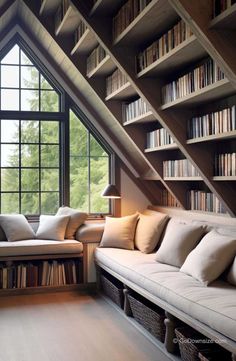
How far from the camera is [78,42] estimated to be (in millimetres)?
5203

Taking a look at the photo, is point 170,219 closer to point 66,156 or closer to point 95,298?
point 95,298

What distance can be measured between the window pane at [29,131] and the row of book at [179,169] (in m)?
1.89

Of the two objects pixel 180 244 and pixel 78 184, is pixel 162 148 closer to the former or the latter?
pixel 180 244

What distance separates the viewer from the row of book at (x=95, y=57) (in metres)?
5.20

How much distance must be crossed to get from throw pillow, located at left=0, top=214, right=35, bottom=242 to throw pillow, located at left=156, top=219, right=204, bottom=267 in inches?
74.4

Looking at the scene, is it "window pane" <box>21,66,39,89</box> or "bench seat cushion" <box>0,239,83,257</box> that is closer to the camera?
"bench seat cushion" <box>0,239,83,257</box>

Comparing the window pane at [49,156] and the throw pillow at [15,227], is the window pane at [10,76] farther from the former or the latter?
the throw pillow at [15,227]

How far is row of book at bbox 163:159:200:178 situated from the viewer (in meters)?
4.83

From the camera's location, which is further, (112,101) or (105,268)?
(112,101)

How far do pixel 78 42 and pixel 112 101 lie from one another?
83 centimetres

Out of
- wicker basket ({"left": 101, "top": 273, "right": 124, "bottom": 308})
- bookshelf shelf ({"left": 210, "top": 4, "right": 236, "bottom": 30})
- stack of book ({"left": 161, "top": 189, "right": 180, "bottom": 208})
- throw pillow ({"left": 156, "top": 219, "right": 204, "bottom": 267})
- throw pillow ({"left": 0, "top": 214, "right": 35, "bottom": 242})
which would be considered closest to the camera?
bookshelf shelf ({"left": 210, "top": 4, "right": 236, "bottom": 30})

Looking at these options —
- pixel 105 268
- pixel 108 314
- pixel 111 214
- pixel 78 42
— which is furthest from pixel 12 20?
pixel 108 314

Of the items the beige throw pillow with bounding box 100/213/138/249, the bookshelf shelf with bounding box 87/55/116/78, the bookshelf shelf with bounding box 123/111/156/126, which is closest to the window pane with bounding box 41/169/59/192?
the beige throw pillow with bounding box 100/213/138/249

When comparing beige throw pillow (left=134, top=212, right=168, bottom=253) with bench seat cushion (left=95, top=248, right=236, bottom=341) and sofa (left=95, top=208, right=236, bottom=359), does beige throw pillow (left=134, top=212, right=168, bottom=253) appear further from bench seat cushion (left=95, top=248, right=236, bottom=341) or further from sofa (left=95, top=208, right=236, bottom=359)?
bench seat cushion (left=95, top=248, right=236, bottom=341)
